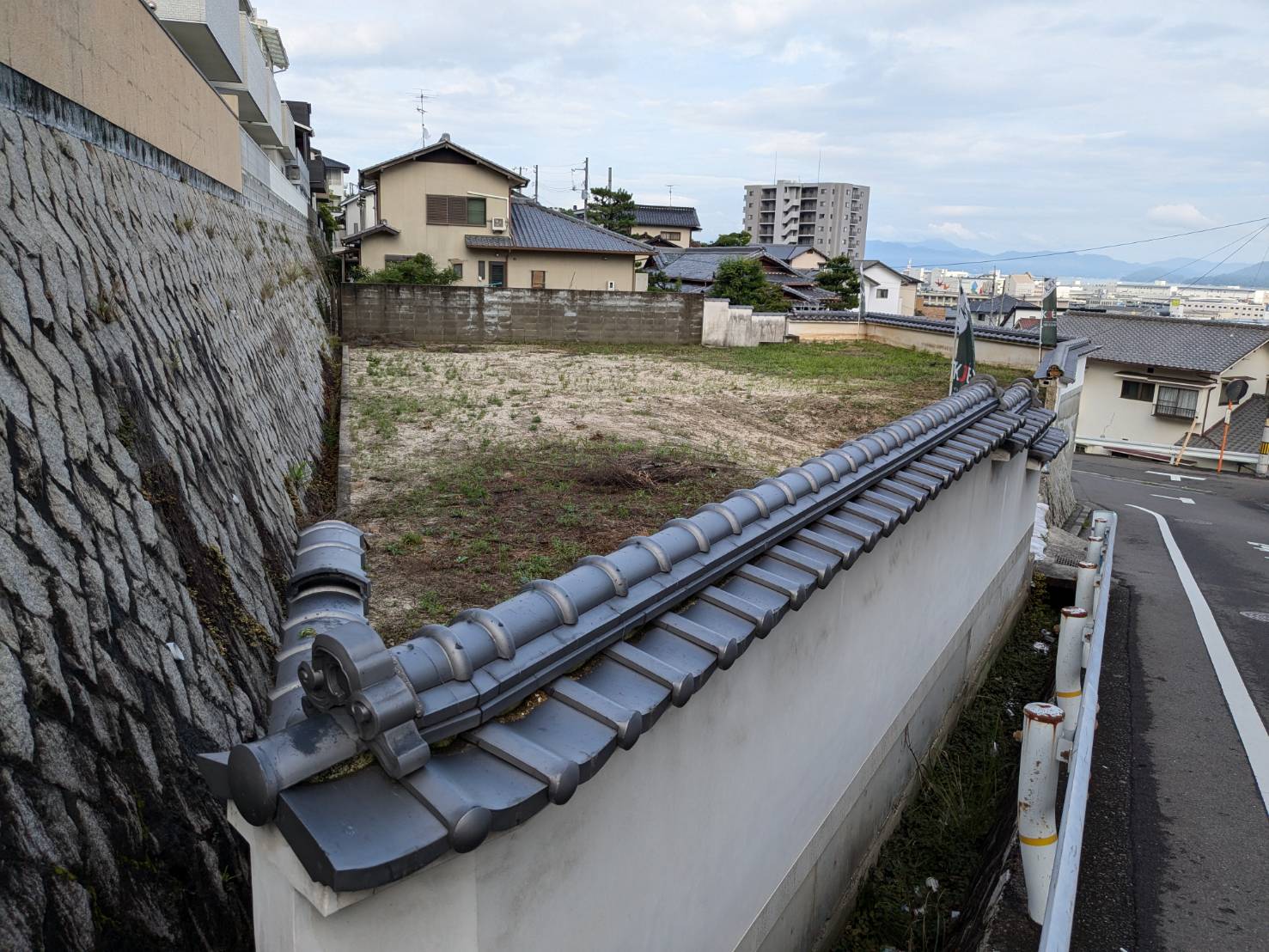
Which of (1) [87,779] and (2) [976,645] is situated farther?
(2) [976,645]

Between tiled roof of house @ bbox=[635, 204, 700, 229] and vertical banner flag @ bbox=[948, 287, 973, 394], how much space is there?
55683 millimetres

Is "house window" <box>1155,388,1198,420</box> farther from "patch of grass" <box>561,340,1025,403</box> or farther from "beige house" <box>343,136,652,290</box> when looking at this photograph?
"beige house" <box>343,136,652,290</box>

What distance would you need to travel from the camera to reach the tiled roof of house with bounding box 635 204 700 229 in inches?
2517

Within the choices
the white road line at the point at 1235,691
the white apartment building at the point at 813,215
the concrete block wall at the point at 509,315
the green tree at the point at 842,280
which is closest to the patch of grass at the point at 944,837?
the white road line at the point at 1235,691

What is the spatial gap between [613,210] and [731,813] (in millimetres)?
48247

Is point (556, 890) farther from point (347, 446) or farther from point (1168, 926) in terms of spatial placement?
point (347, 446)

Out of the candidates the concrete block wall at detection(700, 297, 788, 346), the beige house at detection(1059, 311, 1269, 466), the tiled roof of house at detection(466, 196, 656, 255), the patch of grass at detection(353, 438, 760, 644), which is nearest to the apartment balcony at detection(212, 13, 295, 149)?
the tiled roof of house at detection(466, 196, 656, 255)

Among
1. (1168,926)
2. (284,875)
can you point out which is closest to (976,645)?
(1168,926)

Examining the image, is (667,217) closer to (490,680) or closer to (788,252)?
(788,252)

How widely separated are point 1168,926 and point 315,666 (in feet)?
17.1

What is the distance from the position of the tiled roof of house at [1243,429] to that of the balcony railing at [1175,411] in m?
0.78

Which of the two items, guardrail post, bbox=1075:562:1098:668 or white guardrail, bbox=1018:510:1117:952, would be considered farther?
guardrail post, bbox=1075:562:1098:668

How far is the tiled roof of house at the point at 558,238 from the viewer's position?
106 feet

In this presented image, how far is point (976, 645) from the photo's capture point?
28.2 ft
